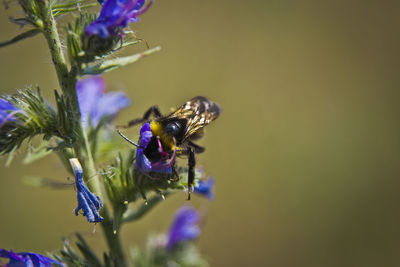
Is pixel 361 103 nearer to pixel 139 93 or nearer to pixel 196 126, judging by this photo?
pixel 139 93

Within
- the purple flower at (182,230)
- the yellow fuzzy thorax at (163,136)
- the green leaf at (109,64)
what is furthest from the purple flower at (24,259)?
the purple flower at (182,230)

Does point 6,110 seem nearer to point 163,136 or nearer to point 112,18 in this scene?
point 112,18

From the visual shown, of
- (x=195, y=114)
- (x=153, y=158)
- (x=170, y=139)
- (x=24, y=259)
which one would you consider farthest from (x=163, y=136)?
(x=24, y=259)

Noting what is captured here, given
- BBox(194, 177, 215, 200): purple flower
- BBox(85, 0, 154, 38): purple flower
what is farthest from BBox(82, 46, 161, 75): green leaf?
BBox(194, 177, 215, 200): purple flower

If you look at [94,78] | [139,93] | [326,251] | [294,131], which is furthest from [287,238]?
[94,78]

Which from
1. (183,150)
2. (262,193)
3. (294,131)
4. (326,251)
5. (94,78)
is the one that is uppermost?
(94,78)

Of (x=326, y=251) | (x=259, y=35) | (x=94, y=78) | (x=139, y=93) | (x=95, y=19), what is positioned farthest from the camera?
(x=259, y=35)
